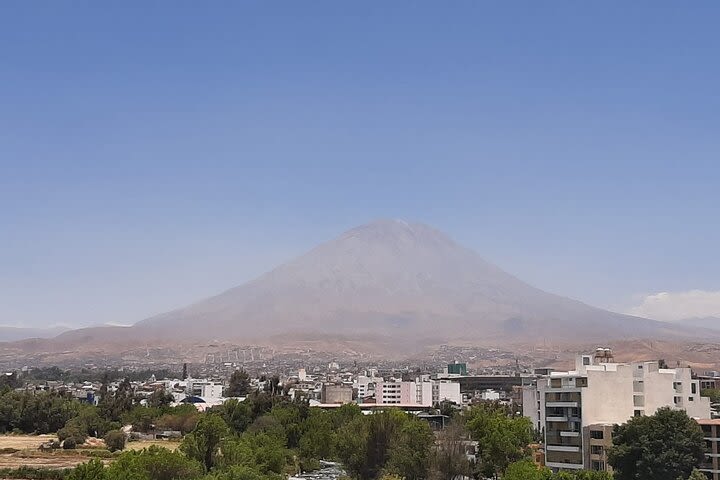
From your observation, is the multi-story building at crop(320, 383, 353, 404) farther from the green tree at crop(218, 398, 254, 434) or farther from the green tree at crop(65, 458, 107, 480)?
the green tree at crop(65, 458, 107, 480)

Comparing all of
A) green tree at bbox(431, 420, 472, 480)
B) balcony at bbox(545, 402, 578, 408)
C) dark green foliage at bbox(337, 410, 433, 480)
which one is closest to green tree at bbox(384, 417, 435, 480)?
dark green foliage at bbox(337, 410, 433, 480)

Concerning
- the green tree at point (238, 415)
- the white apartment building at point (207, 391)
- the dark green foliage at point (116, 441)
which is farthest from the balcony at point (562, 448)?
the white apartment building at point (207, 391)

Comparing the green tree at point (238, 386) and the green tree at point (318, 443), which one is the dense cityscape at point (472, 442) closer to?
the green tree at point (318, 443)

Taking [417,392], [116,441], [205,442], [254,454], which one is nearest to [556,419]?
[254,454]

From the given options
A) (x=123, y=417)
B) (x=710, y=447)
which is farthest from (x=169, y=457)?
(x=123, y=417)

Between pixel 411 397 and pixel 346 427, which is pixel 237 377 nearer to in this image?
pixel 411 397

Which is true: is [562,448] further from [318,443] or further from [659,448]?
[318,443]
